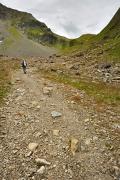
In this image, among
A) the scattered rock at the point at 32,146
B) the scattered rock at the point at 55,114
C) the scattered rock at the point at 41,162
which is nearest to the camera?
the scattered rock at the point at 41,162

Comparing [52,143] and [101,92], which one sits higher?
[101,92]

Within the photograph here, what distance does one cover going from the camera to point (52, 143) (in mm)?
16250

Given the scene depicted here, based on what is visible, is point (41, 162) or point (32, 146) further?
point (32, 146)

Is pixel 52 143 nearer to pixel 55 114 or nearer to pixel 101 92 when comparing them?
pixel 55 114

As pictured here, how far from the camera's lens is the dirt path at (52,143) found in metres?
13.8

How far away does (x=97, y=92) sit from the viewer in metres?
27.4

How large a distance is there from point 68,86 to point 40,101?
22.3 feet

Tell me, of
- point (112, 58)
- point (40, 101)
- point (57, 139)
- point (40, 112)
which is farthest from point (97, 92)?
point (112, 58)

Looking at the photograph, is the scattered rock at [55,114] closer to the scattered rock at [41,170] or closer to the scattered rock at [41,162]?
the scattered rock at [41,162]

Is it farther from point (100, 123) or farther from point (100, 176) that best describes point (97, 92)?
point (100, 176)

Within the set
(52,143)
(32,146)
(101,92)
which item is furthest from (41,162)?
(101,92)

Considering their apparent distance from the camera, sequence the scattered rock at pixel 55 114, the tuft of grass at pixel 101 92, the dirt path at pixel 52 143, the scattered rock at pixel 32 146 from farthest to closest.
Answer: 1. the tuft of grass at pixel 101 92
2. the scattered rock at pixel 55 114
3. the scattered rock at pixel 32 146
4. the dirt path at pixel 52 143

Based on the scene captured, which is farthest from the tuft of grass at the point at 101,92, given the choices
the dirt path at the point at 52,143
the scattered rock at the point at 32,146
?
the scattered rock at the point at 32,146

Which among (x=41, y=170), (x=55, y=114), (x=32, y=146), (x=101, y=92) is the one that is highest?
(x=101, y=92)
